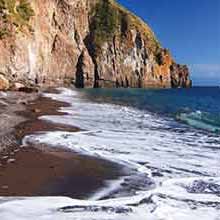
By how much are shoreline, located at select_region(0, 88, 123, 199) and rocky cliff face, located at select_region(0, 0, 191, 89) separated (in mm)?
42864

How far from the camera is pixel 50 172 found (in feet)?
45.0

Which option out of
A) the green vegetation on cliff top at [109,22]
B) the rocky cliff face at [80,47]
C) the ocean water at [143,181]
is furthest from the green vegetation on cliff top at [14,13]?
the ocean water at [143,181]

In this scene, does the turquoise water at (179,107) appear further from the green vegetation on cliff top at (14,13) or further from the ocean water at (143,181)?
the green vegetation on cliff top at (14,13)

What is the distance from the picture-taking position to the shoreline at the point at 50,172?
11.6 metres

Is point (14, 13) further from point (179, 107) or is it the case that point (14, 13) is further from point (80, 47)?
point (80, 47)

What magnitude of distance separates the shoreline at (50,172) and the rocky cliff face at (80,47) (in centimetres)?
4286

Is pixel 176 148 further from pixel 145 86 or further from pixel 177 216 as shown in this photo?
pixel 145 86

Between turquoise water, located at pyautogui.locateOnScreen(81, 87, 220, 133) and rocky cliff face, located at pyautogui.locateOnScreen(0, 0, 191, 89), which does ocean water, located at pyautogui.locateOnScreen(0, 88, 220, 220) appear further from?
rocky cliff face, located at pyautogui.locateOnScreen(0, 0, 191, 89)

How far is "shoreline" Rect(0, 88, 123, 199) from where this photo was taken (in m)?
11.6

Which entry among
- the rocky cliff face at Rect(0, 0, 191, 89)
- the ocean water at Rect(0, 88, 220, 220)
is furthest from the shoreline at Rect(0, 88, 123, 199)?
the rocky cliff face at Rect(0, 0, 191, 89)

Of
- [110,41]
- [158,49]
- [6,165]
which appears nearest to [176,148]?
[6,165]

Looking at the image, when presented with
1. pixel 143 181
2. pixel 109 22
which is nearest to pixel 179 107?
pixel 143 181

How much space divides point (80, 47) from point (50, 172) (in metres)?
89.6

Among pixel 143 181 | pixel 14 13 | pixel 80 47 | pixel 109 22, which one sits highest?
pixel 109 22
